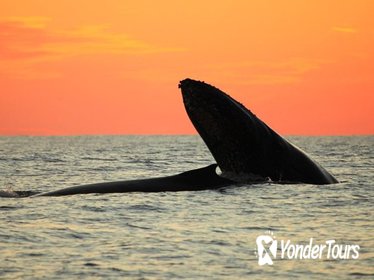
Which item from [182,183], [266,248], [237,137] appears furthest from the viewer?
[182,183]

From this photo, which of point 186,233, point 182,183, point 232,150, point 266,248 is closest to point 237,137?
point 232,150

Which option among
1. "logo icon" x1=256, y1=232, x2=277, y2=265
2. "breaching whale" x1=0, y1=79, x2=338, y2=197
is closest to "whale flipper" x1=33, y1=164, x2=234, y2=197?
"breaching whale" x1=0, y1=79, x2=338, y2=197

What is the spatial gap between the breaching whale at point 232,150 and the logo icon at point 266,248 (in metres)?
2.88

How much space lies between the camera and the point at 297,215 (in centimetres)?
1575

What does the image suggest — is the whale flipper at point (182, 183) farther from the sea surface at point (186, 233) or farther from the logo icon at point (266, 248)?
→ the logo icon at point (266, 248)

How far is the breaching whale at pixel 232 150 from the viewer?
15586 mm

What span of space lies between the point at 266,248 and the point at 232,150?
3.96 metres

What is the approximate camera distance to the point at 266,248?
12.2 m

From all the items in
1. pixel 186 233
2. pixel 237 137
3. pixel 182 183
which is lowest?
pixel 186 233

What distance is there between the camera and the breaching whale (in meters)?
15.6

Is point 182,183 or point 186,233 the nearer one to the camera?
point 186,233

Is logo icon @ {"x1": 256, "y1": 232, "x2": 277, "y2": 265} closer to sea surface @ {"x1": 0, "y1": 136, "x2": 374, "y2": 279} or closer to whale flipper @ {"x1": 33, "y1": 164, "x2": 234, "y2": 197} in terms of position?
sea surface @ {"x1": 0, "y1": 136, "x2": 374, "y2": 279}

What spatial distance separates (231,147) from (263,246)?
3.81 metres

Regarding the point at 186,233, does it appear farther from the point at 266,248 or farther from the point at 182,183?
the point at 182,183
